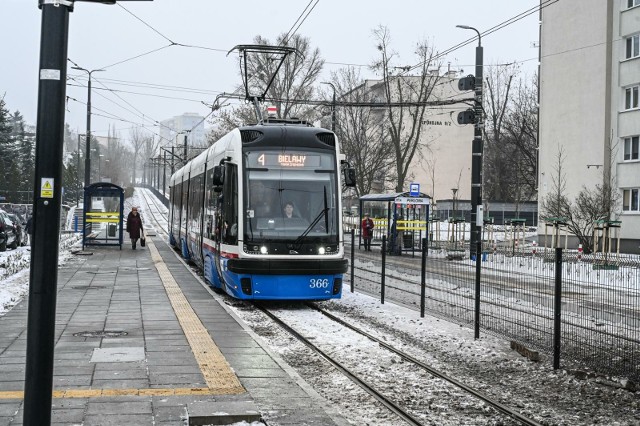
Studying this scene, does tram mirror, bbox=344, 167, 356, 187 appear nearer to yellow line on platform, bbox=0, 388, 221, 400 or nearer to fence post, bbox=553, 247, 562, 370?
fence post, bbox=553, 247, 562, 370

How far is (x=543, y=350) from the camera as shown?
10.1 m

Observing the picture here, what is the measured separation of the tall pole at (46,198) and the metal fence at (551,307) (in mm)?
6201

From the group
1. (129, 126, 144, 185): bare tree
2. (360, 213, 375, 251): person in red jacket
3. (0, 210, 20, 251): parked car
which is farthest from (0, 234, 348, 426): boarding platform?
(129, 126, 144, 185): bare tree

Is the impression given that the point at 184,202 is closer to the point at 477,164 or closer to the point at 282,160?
the point at 477,164

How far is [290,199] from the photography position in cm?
1461

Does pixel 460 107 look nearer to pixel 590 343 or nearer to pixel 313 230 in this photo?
pixel 313 230

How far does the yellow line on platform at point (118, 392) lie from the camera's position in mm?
7084

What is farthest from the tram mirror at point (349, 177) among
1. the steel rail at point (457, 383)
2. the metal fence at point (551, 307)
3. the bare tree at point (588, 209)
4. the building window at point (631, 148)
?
the building window at point (631, 148)

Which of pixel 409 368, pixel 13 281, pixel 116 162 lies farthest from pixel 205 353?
pixel 116 162

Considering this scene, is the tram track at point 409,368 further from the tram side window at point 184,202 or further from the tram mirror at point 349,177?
the tram side window at point 184,202

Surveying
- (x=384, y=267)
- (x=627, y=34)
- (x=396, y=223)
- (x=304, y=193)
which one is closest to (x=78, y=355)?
(x=304, y=193)

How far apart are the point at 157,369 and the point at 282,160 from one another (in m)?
6.95

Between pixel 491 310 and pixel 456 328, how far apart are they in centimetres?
95

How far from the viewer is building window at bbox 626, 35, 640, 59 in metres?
39.9
